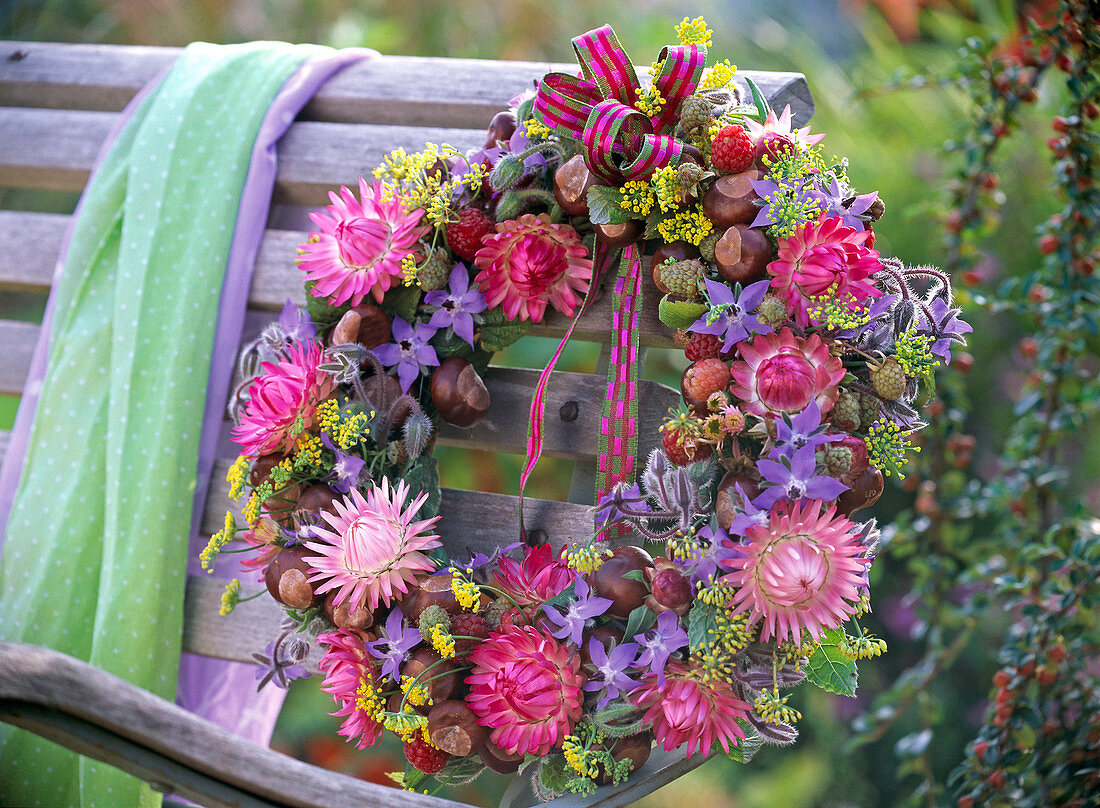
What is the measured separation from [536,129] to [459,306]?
0.20m

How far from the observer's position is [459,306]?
942mm

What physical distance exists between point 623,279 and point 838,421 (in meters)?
0.27

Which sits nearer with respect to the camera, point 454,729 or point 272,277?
point 454,729

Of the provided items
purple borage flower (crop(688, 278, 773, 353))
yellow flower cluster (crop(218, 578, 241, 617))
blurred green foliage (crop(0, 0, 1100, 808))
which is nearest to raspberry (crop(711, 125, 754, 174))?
purple borage flower (crop(688, 278, 773, 353))

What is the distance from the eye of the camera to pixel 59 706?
720 mm

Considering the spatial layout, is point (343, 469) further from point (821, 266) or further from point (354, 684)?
point (821, 266)

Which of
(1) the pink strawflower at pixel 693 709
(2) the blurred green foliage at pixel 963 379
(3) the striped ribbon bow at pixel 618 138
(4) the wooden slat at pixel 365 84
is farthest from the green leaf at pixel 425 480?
(2) the blurred green foliage at pixel 963 379

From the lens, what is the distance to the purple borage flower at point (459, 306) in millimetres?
940

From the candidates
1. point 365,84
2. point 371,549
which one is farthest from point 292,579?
point 365,84

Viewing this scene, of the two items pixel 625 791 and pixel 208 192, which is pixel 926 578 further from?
pixel 208 192

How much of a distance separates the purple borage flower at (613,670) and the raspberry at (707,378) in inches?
9.4

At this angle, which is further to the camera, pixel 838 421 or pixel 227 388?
pixel 227 388

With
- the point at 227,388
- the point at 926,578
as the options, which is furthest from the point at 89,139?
the point at 926,578

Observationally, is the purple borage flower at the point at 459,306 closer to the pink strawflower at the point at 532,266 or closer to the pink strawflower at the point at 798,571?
the pink strawflower at the point at 532,266
